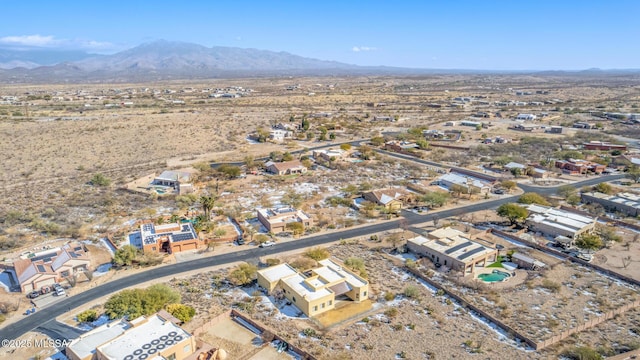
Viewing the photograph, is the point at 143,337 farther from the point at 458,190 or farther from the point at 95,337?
the point at 458,190

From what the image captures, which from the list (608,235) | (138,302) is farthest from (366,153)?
(138,302)

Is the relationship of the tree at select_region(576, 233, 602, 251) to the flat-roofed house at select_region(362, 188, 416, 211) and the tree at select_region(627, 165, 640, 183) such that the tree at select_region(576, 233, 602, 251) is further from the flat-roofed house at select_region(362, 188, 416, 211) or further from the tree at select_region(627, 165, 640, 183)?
the tree at select_region(627, 165, 640, 183)

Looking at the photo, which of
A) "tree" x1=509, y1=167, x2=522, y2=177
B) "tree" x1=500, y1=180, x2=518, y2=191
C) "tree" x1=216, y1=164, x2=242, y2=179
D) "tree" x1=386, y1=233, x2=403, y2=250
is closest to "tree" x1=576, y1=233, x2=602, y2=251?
"tree" x1=386, y1=233, x2=403, y2=250

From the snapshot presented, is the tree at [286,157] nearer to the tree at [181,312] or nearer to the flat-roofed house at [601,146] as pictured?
the tree at [181,312]

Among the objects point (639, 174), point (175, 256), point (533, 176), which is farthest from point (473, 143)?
point (175, 256)

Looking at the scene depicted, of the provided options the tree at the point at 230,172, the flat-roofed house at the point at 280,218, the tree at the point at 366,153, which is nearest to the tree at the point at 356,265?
the flat-roofed house at the point at 280,218
